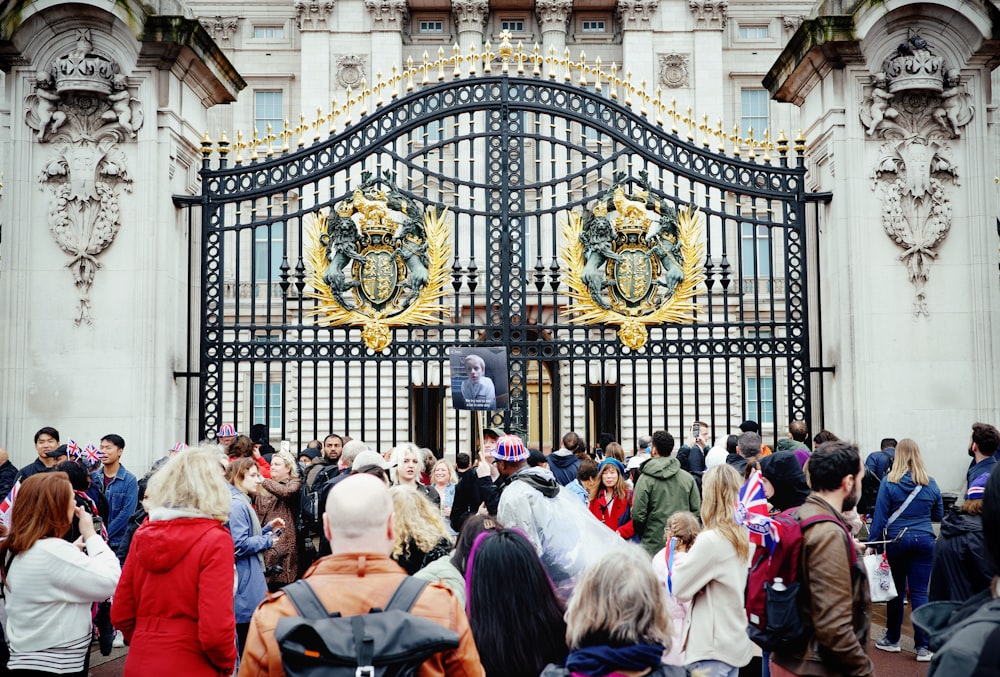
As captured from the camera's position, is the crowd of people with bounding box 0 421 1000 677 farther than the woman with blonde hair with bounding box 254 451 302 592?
No

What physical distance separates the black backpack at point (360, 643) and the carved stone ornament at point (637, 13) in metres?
31.1

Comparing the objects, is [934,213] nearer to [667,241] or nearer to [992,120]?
[992,120]

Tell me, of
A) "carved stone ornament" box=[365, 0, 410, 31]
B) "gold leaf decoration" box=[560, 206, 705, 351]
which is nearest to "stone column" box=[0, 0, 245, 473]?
"gold leaf decoration" box=[560, 206, 705, 351]

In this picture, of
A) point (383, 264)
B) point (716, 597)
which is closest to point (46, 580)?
point (716, 597)

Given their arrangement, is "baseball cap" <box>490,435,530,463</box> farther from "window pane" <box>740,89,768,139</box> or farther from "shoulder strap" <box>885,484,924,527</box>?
"window pane" <box>740,89,768,139</box>

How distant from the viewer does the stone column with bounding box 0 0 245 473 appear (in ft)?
37.6

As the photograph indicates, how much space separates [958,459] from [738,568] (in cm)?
688

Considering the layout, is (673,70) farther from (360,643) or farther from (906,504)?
(360,643)

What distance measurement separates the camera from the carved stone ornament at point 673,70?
32.1 metres

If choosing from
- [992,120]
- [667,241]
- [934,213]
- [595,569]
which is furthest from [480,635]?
[992,120]

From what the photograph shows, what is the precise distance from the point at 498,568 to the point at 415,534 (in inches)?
53.0

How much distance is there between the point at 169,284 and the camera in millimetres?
11914

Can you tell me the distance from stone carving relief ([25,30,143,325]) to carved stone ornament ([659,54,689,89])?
75.0ft

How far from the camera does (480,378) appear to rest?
39.1 ft
